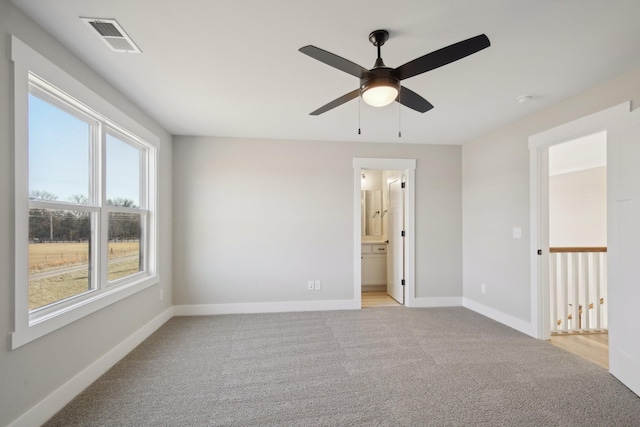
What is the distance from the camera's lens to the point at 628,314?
217cm

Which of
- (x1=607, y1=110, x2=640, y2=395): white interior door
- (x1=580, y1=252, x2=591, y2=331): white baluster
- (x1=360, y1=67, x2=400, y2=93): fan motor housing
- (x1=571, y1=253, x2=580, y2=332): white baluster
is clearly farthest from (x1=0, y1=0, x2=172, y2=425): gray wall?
(x1=580, y1=252, x2=591, y2=331): white baluster

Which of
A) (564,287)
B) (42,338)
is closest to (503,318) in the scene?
(564,287)

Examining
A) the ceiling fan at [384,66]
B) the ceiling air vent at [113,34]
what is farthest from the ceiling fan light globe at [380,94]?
the ceiling air vent at [113,34]

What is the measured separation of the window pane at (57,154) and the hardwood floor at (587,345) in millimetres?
4501

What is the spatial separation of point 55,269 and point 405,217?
3.90 metres

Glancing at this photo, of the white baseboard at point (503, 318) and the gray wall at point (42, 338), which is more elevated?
the gray wall at point (42, 338)

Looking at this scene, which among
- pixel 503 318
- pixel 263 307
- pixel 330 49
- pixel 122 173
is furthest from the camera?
pixel 263 307

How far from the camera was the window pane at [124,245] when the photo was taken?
8.73 feet

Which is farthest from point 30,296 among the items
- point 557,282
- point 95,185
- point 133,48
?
point 557,282

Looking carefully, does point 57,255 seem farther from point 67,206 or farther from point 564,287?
point 564,287

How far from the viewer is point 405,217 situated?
4.37m

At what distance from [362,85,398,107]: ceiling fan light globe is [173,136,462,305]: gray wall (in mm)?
2398

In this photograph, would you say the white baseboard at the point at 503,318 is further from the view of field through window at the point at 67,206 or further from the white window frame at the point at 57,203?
the view of field through window at the point at 67,206

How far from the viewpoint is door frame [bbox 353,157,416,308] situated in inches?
164
